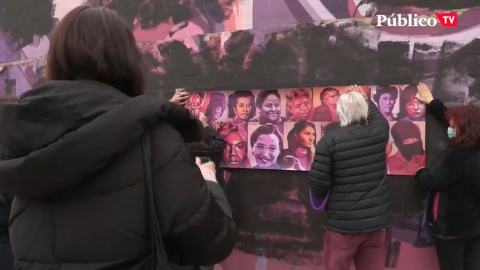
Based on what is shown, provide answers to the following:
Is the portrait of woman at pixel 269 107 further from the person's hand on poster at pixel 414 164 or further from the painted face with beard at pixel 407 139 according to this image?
the person's hand on poster at pixel 414 164

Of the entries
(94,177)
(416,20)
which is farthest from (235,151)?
(94,177)

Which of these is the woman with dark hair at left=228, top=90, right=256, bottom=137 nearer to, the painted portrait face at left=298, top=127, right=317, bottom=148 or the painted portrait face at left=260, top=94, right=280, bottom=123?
the painted portrait face at left=260, top=94, right=280, bottom=123

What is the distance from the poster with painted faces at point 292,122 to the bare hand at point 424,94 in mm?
45

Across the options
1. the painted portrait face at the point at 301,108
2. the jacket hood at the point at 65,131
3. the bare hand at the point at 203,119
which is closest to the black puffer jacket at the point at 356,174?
the painted portrait face at the point at 301,108

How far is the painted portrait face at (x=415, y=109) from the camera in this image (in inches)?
152

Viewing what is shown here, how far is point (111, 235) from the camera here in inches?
56.0

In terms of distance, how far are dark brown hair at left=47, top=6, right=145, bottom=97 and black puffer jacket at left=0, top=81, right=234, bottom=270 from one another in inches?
2.3

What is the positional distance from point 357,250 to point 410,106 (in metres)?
1.26

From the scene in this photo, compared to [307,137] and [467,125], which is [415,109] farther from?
[307,137]

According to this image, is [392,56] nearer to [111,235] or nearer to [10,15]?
[111,235]

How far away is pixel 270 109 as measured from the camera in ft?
14.9

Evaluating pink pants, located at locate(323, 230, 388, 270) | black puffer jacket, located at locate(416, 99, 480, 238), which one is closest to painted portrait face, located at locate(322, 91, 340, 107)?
black puffer jacket, located at locate(416, 99, 480, 238)

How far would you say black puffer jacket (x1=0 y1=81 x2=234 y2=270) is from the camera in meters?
1.39

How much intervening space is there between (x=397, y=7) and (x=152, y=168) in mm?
3179
